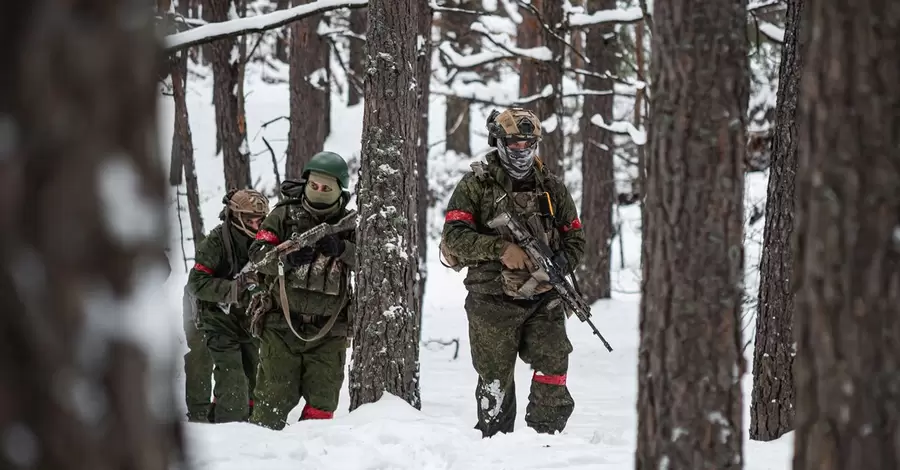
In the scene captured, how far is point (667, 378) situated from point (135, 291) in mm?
2002

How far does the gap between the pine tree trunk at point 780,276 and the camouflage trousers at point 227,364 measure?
385cm

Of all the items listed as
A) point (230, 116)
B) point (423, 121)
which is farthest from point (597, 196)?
point (230, 116)

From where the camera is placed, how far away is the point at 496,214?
18.7 feet

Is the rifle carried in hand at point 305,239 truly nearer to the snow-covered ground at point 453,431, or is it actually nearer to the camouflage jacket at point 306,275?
the camouflage jacket at point 306,275

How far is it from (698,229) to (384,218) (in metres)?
2.88

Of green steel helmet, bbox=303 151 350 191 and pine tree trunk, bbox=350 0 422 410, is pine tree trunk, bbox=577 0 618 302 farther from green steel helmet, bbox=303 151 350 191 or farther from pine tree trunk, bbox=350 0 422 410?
pine tree trunk, bbox=350 0 422 410

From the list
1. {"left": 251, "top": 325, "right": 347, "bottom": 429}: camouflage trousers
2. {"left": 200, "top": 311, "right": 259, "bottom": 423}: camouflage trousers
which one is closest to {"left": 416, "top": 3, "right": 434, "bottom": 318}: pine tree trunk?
{"left": 200, "top": 311, "right": 259, "bottom": 423}: camouflage trousers

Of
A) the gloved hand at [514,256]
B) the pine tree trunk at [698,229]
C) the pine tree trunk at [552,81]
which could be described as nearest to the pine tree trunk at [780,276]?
the gloved hand at [514,256]

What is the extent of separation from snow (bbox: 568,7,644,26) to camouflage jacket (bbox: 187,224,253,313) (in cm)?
546

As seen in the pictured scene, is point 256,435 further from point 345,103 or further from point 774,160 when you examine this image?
point 345,103

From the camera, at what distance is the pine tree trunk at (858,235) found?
7.20ft

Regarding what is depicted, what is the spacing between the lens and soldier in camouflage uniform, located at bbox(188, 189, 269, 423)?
272 inches

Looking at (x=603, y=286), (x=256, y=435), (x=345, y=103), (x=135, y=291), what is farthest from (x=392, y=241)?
(x=345, y=103)

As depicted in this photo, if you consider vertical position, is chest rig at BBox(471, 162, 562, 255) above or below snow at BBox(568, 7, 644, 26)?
below
